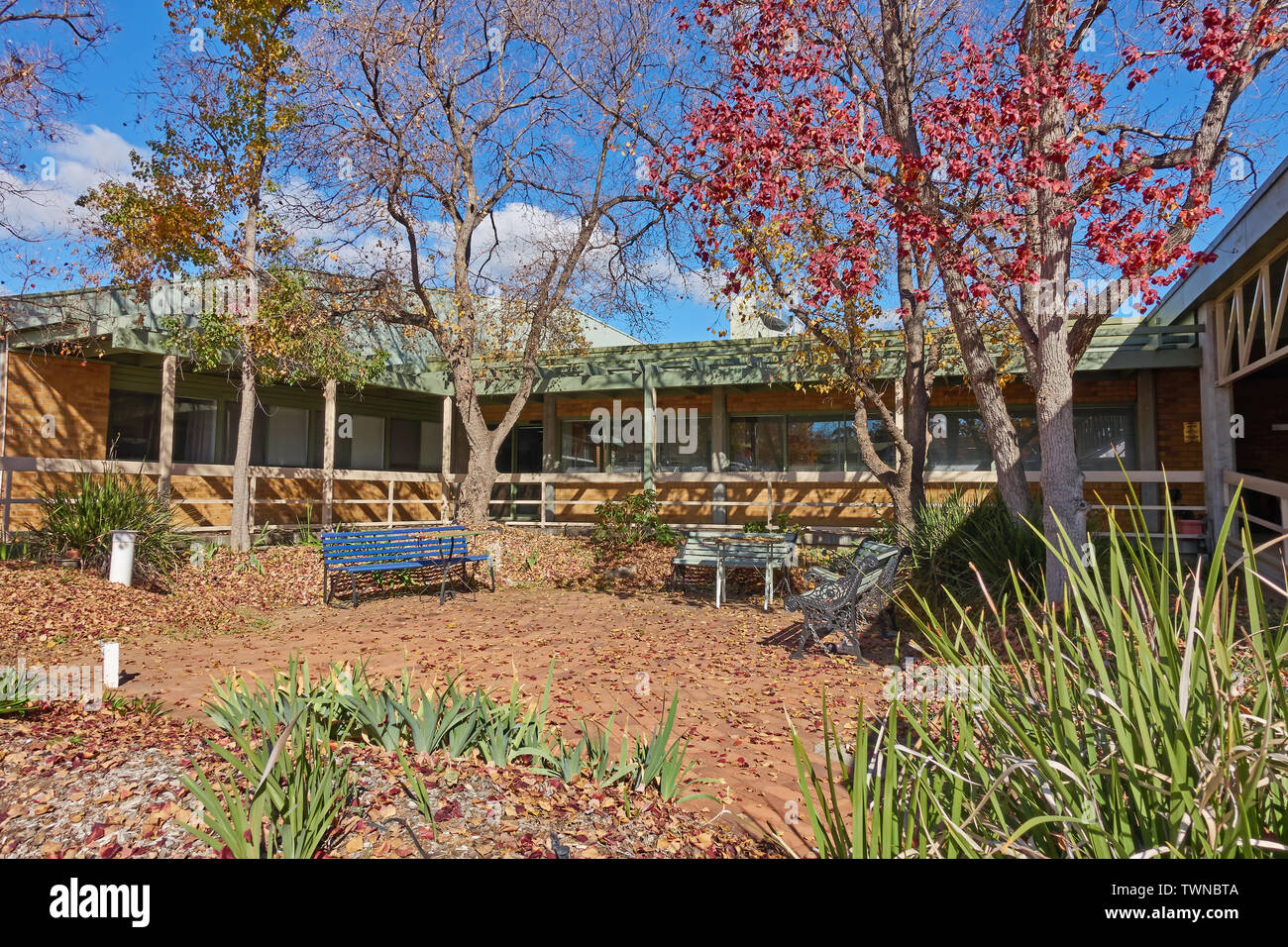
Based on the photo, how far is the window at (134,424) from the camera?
13.2 m

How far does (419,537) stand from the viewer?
1034 centimetres

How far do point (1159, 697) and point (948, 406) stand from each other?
13803 millimetres

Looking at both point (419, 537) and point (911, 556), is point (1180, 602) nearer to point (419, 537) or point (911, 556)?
point (911, 556)

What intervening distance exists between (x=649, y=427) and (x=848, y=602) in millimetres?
8498

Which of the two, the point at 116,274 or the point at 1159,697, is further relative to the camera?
the point at 116,274

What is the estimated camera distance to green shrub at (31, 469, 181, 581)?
29.7 ft

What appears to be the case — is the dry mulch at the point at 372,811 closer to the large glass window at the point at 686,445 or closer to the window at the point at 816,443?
the window at the point at 816,443

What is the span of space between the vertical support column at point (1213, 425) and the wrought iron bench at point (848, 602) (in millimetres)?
6134

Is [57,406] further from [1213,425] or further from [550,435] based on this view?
[1213,425]

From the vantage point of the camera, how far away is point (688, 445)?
54.1 feet

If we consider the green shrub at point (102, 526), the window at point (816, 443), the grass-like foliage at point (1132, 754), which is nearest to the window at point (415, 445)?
the green shrub at point (102, 526)

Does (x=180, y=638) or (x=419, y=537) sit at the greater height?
(x=419, y=537)

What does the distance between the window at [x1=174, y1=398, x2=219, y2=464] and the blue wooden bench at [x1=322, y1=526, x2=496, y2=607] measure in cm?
578
